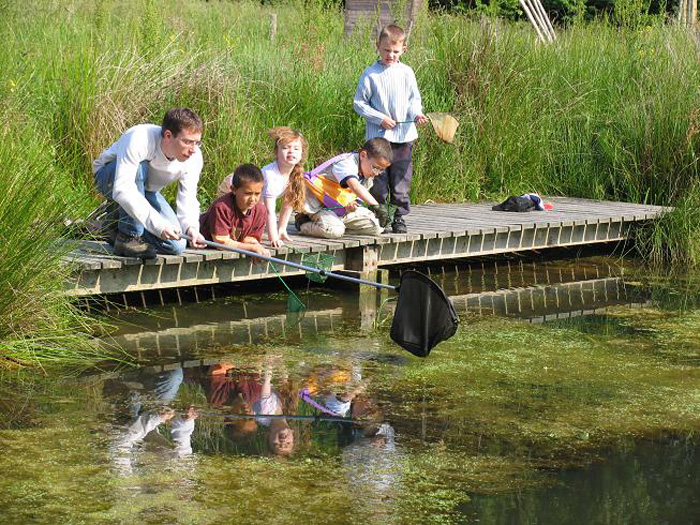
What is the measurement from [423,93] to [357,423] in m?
5.63

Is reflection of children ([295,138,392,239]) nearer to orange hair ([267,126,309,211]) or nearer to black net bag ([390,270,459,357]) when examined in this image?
orange hair ([267,126,309,211])

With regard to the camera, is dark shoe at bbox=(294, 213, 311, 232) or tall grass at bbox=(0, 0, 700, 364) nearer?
dark shoe at bbox=(294, 213, 311, 232)

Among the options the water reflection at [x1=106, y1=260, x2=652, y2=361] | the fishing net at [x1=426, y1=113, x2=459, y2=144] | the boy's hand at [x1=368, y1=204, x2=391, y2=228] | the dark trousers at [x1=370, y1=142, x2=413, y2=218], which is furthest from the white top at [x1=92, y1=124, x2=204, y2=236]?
the fishing net at [x1=426, y1=113, x2=459, y2=144]

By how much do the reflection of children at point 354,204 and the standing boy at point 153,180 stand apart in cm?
121

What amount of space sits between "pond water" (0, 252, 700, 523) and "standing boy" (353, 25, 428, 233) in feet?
4.08

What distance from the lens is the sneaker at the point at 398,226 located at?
7965mm

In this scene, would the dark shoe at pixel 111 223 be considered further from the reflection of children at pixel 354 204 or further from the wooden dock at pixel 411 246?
the reflection of children at pixel 354 204

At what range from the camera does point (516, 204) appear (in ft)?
30.5

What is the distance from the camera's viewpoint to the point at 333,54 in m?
10.3

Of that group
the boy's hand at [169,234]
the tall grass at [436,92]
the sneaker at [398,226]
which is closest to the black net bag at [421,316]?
the boy's hand at [169,234]

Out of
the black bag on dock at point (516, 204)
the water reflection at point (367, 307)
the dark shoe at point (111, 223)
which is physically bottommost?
the water reflection at point (367, 307)

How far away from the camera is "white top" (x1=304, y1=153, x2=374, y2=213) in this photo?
754 centimetres

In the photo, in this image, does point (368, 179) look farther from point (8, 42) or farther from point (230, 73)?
point (8, 42)

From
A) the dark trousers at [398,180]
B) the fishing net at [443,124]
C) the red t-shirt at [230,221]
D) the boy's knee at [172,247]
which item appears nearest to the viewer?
the boy's knee at [172,247]
